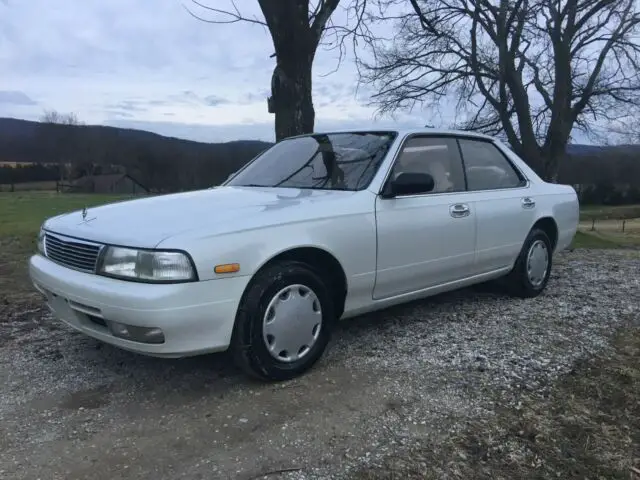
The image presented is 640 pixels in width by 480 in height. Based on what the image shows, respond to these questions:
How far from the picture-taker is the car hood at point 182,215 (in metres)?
3.11

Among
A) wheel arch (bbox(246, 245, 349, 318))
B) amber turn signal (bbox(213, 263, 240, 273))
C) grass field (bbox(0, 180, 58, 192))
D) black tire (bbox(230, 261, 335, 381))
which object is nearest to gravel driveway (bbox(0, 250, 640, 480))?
black tire (bbox(230, 261, 335, 381))

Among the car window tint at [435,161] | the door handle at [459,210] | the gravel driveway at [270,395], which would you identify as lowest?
the gravel driveway at [270,395]

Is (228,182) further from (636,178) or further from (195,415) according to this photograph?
(636,178)

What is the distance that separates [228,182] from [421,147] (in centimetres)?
163

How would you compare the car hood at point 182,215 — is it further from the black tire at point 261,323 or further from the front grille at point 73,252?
the black tire at point 261,323

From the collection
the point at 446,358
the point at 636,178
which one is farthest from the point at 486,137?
the point at 636,178

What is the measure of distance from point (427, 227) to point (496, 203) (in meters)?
1.04

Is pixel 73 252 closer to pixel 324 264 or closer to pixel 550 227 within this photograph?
pixel 324 264

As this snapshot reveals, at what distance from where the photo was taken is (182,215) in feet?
11.0

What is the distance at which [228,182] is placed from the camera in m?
4.83

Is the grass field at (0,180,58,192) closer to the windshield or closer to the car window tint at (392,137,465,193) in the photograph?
the windshield

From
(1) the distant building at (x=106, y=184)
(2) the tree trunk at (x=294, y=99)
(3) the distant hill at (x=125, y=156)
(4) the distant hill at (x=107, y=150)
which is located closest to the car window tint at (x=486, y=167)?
(2) the tree trunk at (x=294, y=99)

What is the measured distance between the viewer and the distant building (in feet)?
209

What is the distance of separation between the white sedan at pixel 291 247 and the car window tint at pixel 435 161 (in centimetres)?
1
